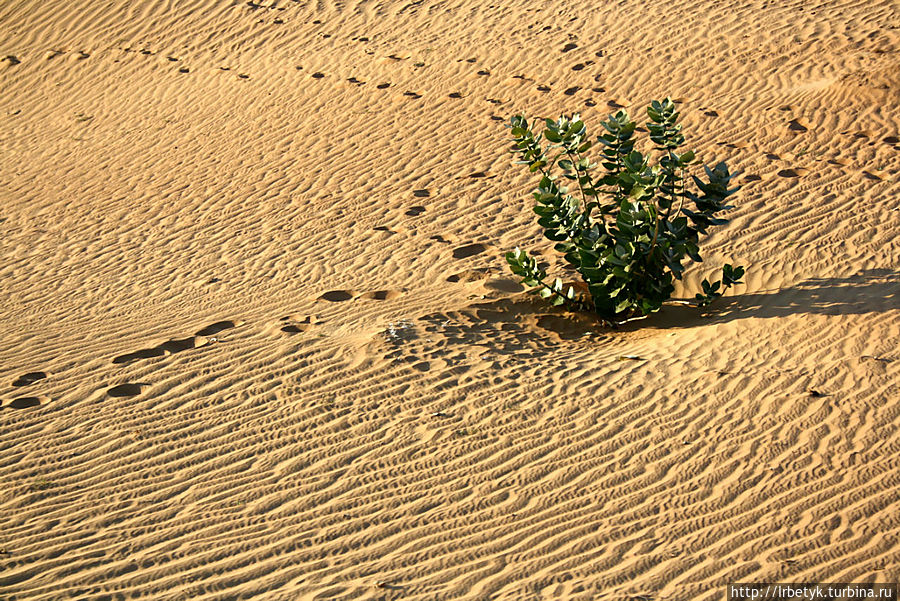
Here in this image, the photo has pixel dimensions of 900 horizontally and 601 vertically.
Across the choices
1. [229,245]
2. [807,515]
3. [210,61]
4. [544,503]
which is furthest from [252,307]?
[210,61]

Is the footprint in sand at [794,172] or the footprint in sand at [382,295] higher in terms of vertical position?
the footprint in sand at [794,172]

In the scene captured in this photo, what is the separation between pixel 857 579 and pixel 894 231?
14.8ft

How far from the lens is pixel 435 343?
646cm

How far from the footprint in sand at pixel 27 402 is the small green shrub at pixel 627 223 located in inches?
145

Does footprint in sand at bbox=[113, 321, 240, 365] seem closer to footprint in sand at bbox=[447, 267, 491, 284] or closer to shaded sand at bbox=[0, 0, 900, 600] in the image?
shaded sand at bbox=[0, 0, 900, 600]

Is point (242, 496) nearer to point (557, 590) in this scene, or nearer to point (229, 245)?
point (557, 590)

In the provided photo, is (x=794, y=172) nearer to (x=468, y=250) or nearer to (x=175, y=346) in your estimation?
(x=468, y=250)

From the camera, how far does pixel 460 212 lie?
9.05 m

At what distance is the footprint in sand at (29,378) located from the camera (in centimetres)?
638

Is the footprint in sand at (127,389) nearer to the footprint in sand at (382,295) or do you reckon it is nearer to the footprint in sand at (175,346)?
the footprint in sand at (175,346)

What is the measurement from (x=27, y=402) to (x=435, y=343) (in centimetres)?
296

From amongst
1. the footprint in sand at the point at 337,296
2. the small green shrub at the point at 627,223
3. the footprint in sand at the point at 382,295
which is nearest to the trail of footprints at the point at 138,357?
the footprint in sand at the point at 337,296

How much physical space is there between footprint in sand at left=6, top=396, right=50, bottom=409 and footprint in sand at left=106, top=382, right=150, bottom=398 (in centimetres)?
45

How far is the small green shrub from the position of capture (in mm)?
6320
